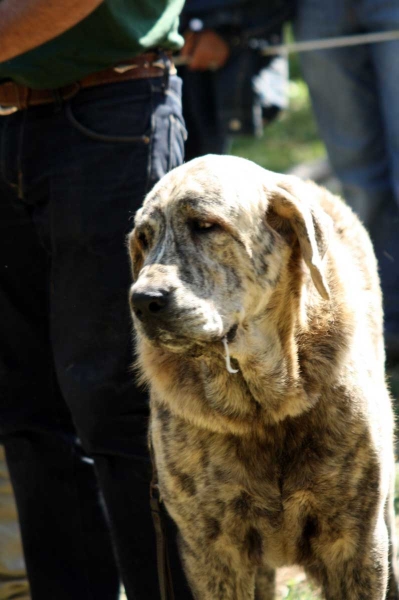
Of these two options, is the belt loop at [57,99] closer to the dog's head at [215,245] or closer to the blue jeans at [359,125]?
the dog's head at [215,245]

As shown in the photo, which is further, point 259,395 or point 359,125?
point 359,125

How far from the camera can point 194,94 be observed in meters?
5.73

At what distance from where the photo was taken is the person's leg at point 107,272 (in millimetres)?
2969

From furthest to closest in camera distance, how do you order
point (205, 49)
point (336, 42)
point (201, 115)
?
point (201, 115), point (205, 49), point (336, 42)

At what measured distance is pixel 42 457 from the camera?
335cm

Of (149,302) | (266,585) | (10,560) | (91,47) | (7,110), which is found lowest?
(266,585)

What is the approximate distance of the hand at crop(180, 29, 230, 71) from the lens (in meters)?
5.45

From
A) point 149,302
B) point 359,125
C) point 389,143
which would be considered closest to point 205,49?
point 359,125

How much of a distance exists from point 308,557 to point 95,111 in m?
1.42

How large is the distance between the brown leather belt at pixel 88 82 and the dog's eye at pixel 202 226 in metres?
→ 0.50

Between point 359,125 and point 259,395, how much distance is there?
9.79 ft

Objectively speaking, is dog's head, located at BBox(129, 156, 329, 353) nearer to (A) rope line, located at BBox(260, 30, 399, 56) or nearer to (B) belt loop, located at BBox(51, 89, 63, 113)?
(B) belt loop, located at BBox(51, 89, 63, 113)

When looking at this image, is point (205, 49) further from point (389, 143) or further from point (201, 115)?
point (389, 143)

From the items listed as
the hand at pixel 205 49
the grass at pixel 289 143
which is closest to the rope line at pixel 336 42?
the hand at pixel 205 49
